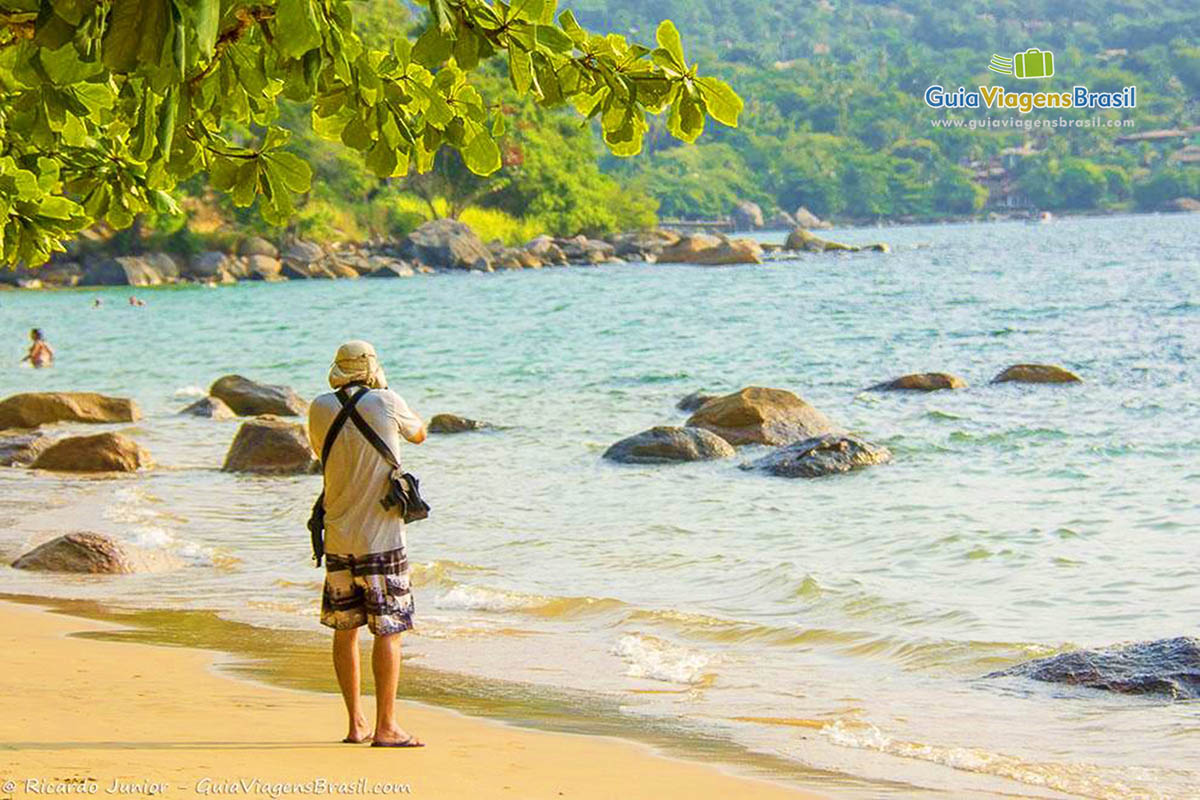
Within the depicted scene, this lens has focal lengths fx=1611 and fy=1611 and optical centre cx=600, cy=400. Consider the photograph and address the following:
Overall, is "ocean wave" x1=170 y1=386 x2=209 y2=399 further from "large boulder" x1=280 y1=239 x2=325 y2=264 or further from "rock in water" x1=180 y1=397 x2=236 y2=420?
"large boulder" x1=280 y1=239 x2=325 y2=264

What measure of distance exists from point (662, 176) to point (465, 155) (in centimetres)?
15634

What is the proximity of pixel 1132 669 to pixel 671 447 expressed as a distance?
9572mm

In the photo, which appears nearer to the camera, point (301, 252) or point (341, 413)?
point (341, 413)

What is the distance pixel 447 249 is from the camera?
244ft

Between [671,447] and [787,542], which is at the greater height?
[671,447]

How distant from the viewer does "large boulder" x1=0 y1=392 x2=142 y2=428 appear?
22359mm

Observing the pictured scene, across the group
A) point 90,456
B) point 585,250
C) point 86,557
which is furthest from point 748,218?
point 86,557

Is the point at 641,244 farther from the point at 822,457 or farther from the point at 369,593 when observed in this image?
the point at 369,593

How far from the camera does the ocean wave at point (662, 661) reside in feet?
28.8

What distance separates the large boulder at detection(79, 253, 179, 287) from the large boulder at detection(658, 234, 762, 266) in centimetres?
2359

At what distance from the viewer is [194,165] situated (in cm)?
451

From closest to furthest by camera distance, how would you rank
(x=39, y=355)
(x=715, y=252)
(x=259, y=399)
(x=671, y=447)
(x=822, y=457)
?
(x=822, y=457), (x=671, y=447), (x=259, y=399), (x=39, y=355), (x=715, y=252)

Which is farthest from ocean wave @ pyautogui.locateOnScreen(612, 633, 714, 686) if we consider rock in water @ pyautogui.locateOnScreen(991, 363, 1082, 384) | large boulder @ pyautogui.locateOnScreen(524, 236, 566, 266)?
large boulder @ pyautogui.locateOnScreen(524, 236, 566, 266)

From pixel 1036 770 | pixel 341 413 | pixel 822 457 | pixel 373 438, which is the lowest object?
pixel 1036 770
